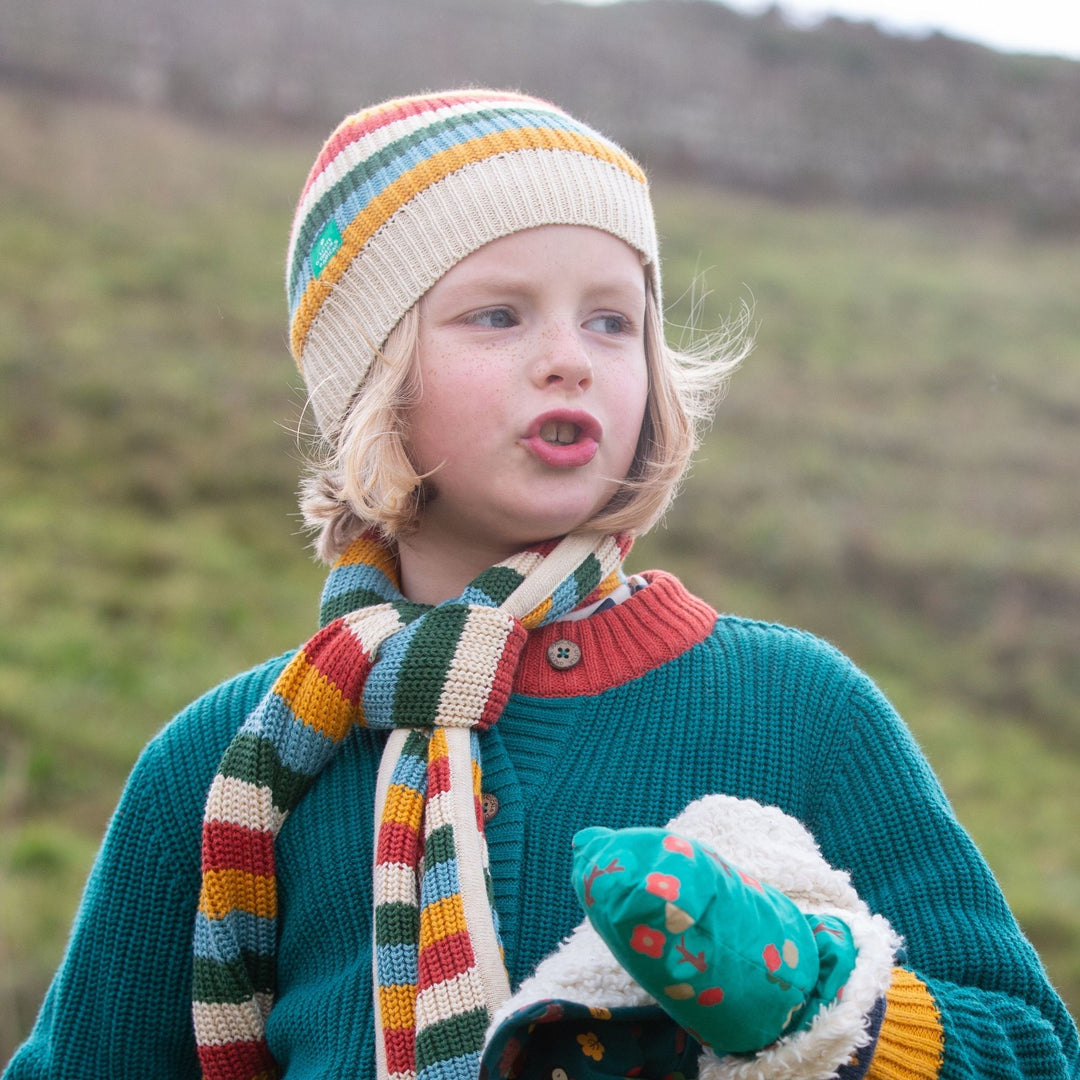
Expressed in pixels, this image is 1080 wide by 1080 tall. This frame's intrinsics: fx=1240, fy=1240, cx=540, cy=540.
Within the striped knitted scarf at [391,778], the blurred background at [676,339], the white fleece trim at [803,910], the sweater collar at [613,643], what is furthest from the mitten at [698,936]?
the blurred background at [676,339]

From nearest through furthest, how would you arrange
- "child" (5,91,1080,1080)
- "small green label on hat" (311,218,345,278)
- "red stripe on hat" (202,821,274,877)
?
"child" (5,91,1080,1080), "red stripe on hat" (202,821,274,877), "small green label on hat" (311,218,345,278)

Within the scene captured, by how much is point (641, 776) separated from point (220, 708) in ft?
1.94

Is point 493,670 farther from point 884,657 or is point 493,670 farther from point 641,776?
point 884,657

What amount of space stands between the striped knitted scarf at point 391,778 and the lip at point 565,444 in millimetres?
118

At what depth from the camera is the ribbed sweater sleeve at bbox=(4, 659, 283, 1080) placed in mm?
1550

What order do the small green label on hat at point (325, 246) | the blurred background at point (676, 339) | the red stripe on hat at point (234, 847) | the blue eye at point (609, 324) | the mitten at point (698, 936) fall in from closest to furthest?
the mitten at point (698, 936) < the red stripe on hat at point (234, 847) < the blue eye at point (609, 324) < the small green label on hat at point (325, 246) < the blurred background at point (676, 339)

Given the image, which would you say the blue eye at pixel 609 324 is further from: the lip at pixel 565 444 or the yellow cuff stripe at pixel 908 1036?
the yellow cuff stripe at pixel 908 1036

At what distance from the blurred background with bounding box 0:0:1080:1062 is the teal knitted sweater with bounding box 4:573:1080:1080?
3.18 ft

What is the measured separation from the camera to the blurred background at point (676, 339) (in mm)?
5387

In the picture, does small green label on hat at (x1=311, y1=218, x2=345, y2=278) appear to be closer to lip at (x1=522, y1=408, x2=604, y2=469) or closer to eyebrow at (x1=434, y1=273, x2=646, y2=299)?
eyebrow at (x1=434, y1=273, x2=646, y2=299)

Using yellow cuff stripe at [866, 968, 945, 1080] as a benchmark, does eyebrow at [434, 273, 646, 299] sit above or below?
above

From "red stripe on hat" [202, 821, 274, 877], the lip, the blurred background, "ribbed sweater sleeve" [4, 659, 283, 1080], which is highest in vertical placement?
the blurred background

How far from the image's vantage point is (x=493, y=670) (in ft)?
4.60

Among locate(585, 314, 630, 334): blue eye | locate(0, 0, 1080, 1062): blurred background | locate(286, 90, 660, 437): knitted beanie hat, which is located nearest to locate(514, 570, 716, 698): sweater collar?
locate(585, 314, 630, 334): blue eye
